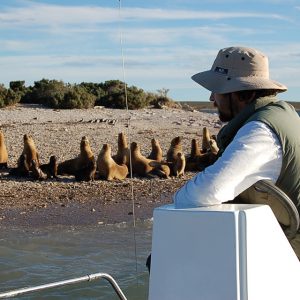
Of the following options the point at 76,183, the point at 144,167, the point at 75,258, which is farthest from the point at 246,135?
the point at 144,167

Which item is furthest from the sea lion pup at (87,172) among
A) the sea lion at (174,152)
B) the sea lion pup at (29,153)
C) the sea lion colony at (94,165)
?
the sea lion at (174,152)

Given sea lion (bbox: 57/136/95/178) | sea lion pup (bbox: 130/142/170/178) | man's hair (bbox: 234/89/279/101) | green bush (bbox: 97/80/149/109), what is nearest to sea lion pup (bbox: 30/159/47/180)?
sea lion (bbox: 57/136/95/178)

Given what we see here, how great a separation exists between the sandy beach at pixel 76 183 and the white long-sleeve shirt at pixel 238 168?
80.4 inches

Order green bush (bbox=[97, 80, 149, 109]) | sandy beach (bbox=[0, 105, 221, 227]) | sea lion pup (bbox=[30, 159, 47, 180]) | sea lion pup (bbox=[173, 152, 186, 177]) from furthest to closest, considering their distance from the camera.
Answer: green bush (bbox=[97, 80, 149, 109]), sea lion pup (bbox=[173, 152, 186, 177]), sea lion pup (bbox=[30, 159, 47, 180]), sandy beach (bbox=[0, 105, 221, 227])

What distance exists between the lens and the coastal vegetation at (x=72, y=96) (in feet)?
90.5

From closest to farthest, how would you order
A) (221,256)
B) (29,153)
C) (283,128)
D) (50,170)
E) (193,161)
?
(221,256) < (283,128) < (50,170) < (29,153) < (193,161)

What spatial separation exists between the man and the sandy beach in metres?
1.76

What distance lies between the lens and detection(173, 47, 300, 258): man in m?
2.71

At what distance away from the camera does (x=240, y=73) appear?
10.2 ft

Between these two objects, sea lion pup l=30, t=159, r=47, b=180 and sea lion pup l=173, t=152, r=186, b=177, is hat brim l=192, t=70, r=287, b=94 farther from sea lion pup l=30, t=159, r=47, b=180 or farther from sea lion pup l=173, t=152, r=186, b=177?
sea lion pup l=173, t=152, r=186, b=177

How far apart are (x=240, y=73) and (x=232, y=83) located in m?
0.06

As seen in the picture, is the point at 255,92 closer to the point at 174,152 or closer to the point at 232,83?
the point at 232,83

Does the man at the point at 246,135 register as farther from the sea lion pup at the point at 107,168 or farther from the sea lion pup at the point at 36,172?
the sea lion pup at the point at 107,168

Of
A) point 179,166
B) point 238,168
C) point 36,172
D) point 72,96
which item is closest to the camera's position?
point 238,168
